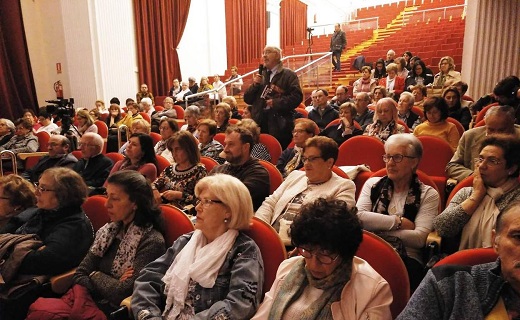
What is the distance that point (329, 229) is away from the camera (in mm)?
1302

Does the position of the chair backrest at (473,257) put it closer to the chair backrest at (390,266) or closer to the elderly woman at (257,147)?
the chair backrest at (390,266)

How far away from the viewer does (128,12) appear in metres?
9.22

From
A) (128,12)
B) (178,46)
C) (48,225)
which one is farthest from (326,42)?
(48,225)

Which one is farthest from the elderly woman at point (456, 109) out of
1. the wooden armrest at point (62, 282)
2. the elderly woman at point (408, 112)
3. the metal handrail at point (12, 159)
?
the metal handrail at point (12, 159)

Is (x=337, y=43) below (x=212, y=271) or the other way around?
the other way around

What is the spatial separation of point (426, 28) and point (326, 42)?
11.6 feet

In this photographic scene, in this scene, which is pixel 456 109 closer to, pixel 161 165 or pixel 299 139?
pixel 299 139

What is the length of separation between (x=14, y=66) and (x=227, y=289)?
8.75m

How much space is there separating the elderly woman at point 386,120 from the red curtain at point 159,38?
774 cm

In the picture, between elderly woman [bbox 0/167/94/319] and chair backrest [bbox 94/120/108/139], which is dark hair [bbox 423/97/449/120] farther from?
chair backrest [bbox 94/120/108/139]

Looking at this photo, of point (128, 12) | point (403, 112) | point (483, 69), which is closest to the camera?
point (403, 112)

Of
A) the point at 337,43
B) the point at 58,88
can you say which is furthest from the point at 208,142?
the point at 337,43

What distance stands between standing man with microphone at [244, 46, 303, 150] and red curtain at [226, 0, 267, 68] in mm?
9415

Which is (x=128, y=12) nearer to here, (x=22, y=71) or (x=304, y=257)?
(x=22, y=71)
